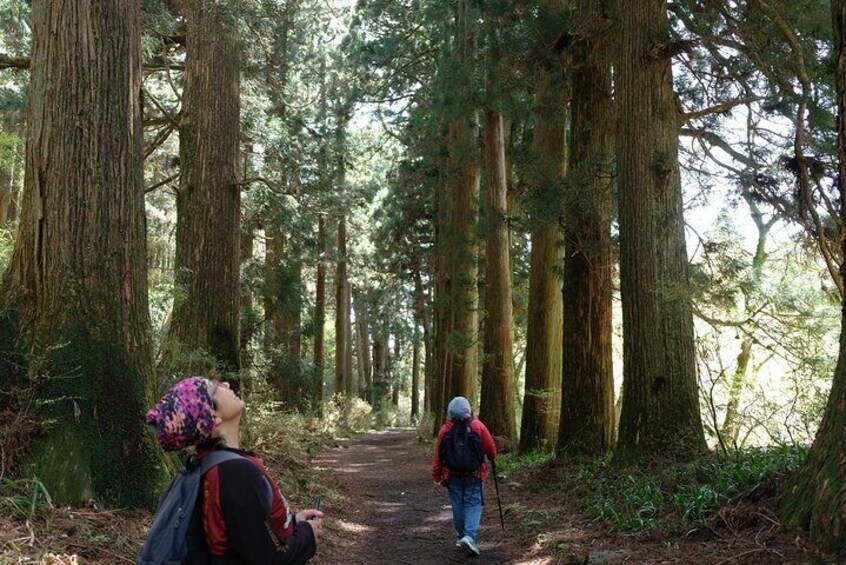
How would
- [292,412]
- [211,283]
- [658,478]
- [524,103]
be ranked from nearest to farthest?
[658,478], [211,283], [524,103], [292,412]

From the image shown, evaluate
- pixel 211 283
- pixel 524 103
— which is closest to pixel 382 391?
pixel 524 103

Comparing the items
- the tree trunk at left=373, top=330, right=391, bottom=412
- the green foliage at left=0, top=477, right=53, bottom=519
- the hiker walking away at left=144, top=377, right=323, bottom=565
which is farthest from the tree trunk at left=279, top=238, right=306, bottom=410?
the tree trunk at left=373, top=330, right=391, bottom=412

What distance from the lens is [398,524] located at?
9.89 m

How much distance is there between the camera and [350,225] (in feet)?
107

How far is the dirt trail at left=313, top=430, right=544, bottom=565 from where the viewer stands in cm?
780

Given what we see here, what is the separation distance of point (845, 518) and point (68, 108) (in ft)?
19.8

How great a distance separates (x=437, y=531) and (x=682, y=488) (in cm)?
369

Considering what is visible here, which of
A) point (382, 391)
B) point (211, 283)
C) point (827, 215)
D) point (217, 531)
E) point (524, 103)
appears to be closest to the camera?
point (217, 531)

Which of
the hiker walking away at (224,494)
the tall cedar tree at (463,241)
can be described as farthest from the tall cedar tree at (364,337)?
the hiker walking away at (224,494)

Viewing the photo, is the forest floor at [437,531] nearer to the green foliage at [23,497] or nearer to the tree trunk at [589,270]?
the green foliage at [23,497]

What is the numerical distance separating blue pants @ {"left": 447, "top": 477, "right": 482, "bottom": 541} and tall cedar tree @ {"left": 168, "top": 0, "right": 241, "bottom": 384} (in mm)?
3910

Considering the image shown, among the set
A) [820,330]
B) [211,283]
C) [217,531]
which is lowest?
[217,531]

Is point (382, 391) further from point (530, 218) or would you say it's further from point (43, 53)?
point (43, 53)

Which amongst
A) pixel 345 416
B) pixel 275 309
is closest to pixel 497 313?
pixel 275 309
